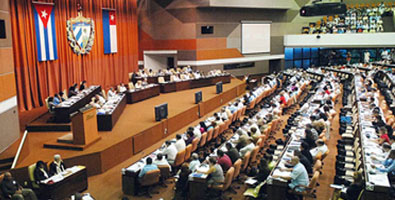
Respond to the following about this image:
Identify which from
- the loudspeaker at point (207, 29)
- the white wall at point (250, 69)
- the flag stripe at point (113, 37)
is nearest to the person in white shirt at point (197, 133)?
the flag stripe at point (113, 37)

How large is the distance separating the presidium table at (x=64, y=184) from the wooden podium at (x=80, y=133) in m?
1.47

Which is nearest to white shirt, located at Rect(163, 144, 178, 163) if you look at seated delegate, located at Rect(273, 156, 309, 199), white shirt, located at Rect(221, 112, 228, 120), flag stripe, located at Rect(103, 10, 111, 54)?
seated delegate, located at Rect(273, 156, 309, 199)

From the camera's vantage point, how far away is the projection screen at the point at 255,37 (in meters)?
27.0

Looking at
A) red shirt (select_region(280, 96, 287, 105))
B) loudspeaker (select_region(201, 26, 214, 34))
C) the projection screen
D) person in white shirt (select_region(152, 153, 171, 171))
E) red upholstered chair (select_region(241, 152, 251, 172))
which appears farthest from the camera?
the projection screen

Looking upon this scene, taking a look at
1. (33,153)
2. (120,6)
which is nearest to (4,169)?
(33,153)

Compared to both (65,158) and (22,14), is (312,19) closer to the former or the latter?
(22,14)

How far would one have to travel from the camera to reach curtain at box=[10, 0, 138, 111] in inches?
573

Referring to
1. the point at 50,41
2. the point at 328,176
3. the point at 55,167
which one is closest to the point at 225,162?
the point at 328,176

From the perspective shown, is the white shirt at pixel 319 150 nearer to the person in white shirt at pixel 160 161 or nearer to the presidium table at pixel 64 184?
the person in white shirt at pixel 160 161

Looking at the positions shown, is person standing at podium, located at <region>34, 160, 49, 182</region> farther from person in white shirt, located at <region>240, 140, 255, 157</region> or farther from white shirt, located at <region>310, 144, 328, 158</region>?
white shirt, located at <region>310, 144, 328, 158</region>

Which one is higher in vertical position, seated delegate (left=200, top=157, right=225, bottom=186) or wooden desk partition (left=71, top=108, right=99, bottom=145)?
wooden desk partition (left=71, top=108, right=99, bottom=145)

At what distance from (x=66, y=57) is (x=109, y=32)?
3.88m

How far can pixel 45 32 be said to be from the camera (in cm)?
1583

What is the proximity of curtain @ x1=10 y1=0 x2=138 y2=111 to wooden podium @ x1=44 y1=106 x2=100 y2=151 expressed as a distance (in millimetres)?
5374
